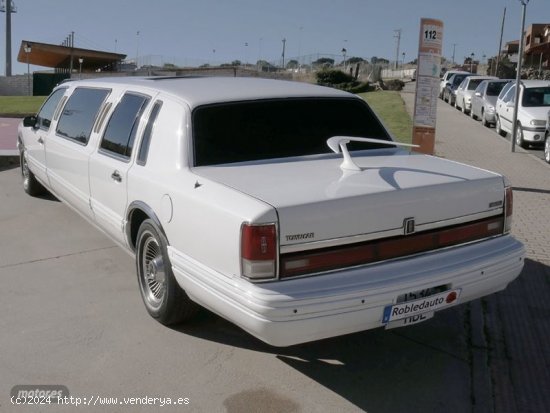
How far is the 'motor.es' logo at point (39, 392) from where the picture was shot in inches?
145

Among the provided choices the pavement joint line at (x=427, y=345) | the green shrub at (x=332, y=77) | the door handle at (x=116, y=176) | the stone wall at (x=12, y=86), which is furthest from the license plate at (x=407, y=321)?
the stone wall at (x=12, y=86)

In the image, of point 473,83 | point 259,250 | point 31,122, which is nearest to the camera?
point 259,250

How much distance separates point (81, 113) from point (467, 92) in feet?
65.3

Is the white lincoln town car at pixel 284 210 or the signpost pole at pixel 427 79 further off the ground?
the signpost pole at pixel 427 79

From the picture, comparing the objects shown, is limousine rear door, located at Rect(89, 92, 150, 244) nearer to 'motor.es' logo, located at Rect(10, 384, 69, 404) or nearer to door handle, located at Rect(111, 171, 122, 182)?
door handle, located at Rect(111, 171, 122, 182)

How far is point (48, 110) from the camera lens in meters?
7.42

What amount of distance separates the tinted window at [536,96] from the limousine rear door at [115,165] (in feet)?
40.2

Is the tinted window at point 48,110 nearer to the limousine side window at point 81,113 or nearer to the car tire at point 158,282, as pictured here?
the limousine side window at point 81,113

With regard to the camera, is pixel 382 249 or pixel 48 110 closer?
pixel 382 249

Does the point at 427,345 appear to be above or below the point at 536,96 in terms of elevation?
below

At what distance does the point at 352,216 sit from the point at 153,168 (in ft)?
5.36

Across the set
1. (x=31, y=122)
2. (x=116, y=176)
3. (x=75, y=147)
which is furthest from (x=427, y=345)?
(x=31, y=122)

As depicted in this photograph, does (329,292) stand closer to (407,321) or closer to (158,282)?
(407,321)

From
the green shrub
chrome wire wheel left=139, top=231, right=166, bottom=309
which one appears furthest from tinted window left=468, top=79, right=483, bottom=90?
chrome wire wheel left=139, top=231, right=166, bottom=309
